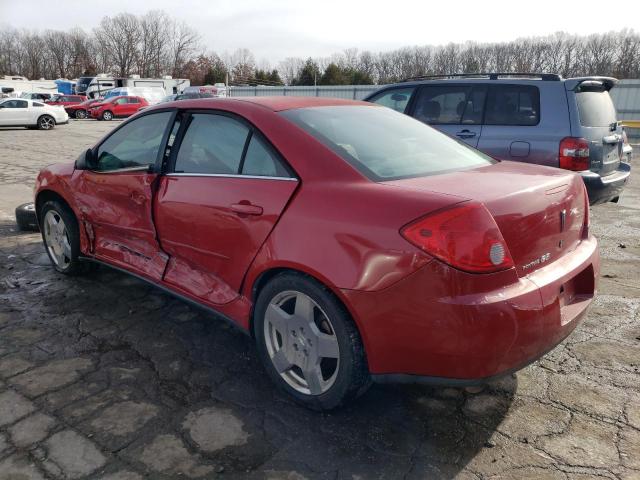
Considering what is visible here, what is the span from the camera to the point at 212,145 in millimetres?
3092

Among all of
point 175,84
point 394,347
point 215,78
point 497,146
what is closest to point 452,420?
point 394,347

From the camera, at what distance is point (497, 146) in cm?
584

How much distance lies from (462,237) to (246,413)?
136cm

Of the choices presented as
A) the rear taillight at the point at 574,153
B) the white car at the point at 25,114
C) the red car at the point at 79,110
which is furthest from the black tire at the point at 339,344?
the red car at the point at 79,110

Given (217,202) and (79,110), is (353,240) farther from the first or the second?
(79,110)

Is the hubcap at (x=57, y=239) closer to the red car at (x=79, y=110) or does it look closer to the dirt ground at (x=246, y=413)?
the dirt ground at (x=246, y=413)

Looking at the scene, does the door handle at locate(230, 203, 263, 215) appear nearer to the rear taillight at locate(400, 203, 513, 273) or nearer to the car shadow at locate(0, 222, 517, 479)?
the rear taillight at locate(400, 203, 513, 273)

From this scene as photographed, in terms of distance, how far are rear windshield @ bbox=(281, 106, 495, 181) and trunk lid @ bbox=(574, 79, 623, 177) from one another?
2824 mm

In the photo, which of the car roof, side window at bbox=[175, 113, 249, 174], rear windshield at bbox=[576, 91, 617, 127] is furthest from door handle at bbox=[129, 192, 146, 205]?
rear windshield at bbox=[576, 91, 617, 127]

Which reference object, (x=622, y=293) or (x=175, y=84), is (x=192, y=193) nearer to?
(x=622, y=293)

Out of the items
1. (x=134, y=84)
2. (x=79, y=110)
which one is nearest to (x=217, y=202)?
(x=79, y=110)

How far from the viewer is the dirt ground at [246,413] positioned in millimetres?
2213

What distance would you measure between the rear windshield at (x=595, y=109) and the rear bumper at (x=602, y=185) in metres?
0.54

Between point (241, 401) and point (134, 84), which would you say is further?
point (134, 84)
